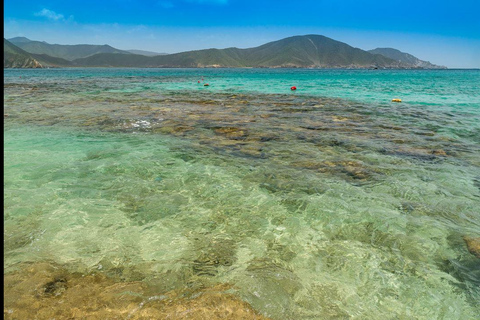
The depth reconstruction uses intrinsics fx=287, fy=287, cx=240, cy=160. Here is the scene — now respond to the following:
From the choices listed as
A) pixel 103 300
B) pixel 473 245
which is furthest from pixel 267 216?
pixel 473 245

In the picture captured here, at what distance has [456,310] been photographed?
11.1ft

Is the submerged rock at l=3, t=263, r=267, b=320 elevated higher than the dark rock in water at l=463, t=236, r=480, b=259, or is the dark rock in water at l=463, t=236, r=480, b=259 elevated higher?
the dark rock in water at l=463, t=236, r=480, b=259

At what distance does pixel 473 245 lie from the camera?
454 centimetres

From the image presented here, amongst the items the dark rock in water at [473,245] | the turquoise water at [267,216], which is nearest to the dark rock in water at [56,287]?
the turquoise water at [267,216]

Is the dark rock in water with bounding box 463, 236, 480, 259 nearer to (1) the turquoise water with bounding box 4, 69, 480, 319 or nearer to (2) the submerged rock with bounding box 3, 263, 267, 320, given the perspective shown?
(1) the turquoise water with bounding box 4, 69, 480, 319

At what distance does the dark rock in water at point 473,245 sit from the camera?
14.4ft

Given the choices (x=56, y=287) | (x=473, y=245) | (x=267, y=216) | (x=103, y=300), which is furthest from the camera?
(x=267, y=216)

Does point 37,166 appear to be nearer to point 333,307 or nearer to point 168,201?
point 168,201

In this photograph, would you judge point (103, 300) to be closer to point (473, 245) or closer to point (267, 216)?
point (267, 216)

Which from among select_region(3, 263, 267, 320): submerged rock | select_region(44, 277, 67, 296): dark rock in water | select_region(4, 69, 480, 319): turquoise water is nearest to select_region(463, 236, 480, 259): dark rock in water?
select_region(4, 69, 480, 319): turquoise water

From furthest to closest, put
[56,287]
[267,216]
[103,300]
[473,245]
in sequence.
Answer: [267,216]
[473,245]
[56,287]
[103,300]

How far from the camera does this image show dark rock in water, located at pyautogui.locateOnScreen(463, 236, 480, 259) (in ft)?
14.4

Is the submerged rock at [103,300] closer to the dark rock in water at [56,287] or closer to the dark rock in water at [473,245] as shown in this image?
the dark rock in water at [56,287]

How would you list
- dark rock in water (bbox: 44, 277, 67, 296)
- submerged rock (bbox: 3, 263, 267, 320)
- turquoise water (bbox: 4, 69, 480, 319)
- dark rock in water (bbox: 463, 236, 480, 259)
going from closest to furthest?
submerged rock (bbox: 3, 263, 267, 320)
dark rock in water (bbox: 44, 277, 67, 296)
turquoise water (bbox: 4, 69, 480, 319)
dark rock in water (bbox: 463, 236, 480, 259)
